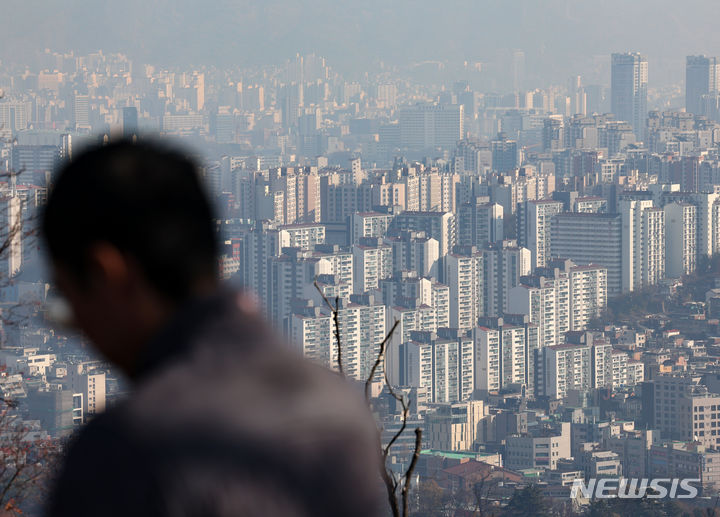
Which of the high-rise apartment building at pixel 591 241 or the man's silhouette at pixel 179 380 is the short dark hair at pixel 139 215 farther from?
the high-rise apartment building at pixel 591 241

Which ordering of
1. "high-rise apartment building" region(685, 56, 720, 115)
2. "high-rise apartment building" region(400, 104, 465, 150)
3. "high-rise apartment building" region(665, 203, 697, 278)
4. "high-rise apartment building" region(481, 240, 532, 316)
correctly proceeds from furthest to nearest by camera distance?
1. "high-rise apartment building" region(400, 104, 465, 150)
2. "high-rise apartment building" region(685, 56, 720, 115)
3. "high-rise apartment building" region(665, 203, 697, 278)
4. "high-rise apartment building" region(481, 240, 532, 316)

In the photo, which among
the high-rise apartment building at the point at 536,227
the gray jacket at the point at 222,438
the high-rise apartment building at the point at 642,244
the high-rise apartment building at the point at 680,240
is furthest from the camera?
the high-rise apartment building at the point at 536,227

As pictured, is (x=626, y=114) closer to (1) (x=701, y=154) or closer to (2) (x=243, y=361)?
(1) (x=701, y=154)

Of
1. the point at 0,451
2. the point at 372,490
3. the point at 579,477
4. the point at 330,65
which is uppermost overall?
the point at 330,65

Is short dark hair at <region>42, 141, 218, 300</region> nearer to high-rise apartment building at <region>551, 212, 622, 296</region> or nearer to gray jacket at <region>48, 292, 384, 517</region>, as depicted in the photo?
gray jacket at <region>48, 292, 384, 517</region>

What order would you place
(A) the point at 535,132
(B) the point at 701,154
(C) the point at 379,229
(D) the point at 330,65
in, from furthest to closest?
(D) the point at 330,65 → (A) the point at 535,132 → (B) the point at 701,154 → (C) the point at 379,229

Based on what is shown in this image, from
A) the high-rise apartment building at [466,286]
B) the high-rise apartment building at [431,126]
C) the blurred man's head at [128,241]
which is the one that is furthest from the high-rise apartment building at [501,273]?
the high-rise apartment building at [431,126]

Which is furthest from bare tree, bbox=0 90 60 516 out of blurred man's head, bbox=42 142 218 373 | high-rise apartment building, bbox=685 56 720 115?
high-rise apartment building, bbox=685 56 720 115

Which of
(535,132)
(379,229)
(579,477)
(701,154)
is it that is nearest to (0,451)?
(579,477)
